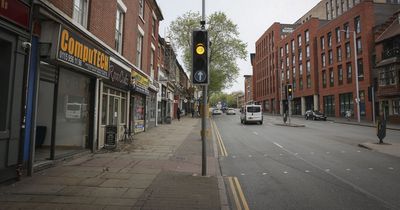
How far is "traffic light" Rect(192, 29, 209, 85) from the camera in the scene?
23.7ft

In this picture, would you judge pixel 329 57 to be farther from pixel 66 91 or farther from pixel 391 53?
pixel 66 91

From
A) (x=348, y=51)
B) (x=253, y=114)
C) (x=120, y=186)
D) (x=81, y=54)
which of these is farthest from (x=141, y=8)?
(x=348, y=51)

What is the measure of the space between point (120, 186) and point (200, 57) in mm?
3570

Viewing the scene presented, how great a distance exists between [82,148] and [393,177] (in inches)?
387

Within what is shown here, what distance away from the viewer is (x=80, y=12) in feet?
32.9

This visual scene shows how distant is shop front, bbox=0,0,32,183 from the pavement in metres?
0.52

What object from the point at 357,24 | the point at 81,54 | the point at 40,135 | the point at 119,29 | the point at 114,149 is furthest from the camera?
the point at 357,24

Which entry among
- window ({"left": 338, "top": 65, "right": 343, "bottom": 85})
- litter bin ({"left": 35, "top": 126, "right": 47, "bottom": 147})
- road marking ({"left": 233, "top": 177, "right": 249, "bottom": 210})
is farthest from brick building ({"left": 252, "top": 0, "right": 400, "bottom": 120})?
litter bin ({"left": 35, "top": 126, "right": 47, "bottom": 147})

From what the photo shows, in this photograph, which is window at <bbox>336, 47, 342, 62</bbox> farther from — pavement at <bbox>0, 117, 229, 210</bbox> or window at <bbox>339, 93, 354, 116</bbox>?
pavement at <bbox>0, 117, 229, 210</bbox>

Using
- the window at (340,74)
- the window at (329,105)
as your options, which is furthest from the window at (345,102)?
the window at (329,105)

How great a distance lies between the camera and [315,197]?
565 centimetres

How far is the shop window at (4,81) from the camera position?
6133mm

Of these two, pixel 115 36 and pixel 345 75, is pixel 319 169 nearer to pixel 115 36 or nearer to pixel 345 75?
pixel 115 36

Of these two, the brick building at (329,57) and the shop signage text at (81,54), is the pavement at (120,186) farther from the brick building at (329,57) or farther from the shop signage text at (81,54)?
the brick building at (329,57)
